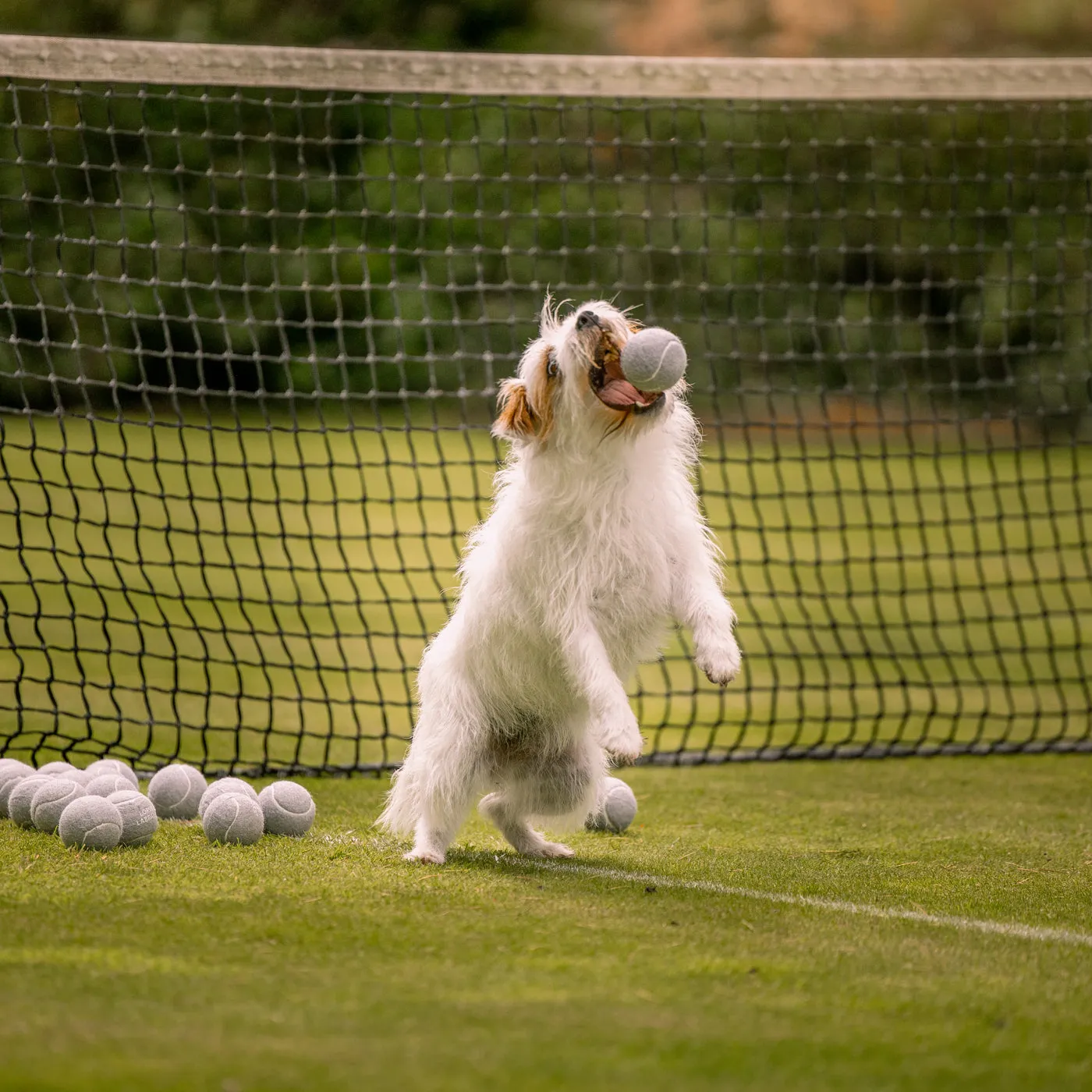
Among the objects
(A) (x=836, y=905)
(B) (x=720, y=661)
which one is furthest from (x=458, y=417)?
(A) (x=836, y=905)

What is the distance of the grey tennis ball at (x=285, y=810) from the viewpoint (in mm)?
4512

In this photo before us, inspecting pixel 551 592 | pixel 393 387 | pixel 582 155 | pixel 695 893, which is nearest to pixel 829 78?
pixel 551 592

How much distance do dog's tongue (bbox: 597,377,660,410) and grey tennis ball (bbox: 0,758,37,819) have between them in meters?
2.28

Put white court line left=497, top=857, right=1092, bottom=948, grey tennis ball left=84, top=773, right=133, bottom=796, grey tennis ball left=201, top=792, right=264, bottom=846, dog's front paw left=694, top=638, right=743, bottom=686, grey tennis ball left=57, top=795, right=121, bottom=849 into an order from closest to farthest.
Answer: white court line left=497, top=857, right=1092, bottom=948
dog's front paw left=694, top=638, right=743, bottom=686
grey tennis ball left=57, top=795, right=121, bottom=849
grey tennis ball left=201, top=792, right=264, bottom=846
grey tennis ball left=84, top=773, right=133, bottom=796

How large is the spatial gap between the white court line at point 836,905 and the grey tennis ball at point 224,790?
0.81 m

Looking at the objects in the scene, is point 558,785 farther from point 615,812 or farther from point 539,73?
point 539,73

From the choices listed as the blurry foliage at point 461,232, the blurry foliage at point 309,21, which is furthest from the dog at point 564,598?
the blurry foliage at point 309,21

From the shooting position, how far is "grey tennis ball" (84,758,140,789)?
4.73m

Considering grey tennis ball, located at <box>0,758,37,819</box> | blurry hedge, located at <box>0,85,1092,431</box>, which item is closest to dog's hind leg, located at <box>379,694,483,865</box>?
grey tennis ball, located at <box>0,758,37,819</box>

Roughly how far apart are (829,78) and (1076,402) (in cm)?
1395

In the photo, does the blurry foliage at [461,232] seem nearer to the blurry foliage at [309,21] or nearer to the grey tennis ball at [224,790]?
the blurry foliage at [309,21]

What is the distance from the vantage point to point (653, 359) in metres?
3.75

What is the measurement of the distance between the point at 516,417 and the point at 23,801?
201cm

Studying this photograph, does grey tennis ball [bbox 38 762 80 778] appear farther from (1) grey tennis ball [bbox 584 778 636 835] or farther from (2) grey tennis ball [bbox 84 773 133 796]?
(1) grey tennis ball [bbox 584 778 636 835]
